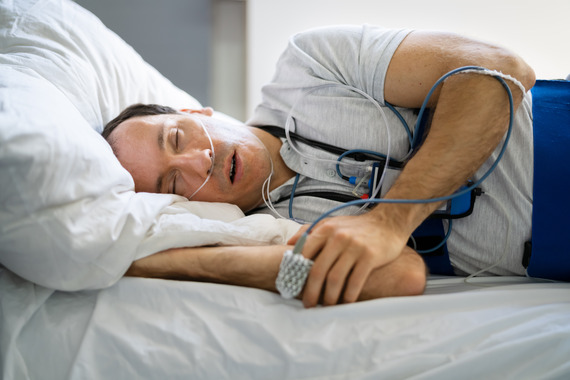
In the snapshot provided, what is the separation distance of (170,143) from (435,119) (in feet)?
2.19

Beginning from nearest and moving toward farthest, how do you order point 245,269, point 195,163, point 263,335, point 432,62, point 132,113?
1. point 263,335
2. point 245,269
3. point 432,62
4. point 195,163
5. point 132,113

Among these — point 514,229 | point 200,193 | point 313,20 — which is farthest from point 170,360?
point 313,20

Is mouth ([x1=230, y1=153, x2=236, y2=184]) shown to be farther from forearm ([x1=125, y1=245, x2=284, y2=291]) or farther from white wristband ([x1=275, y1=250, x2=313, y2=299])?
white wristband ([x1=275, y1=250, x2=313, y2=299])

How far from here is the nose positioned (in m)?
1.09

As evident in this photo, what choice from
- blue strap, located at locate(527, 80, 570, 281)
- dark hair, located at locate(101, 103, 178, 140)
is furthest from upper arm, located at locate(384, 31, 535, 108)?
dark hair, located at locate(101, 103, 178, 140)

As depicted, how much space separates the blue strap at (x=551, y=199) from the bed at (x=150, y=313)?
0.08 m

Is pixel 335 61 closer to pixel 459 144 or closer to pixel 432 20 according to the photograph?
pixel 459 144

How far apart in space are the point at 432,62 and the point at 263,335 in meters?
0.70

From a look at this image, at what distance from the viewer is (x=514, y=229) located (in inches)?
37.4

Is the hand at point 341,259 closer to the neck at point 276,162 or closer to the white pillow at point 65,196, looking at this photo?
the white pillow at point 65,196

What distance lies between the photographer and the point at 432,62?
97 cm

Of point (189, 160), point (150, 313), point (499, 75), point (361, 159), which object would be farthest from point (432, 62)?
point (150, 313)

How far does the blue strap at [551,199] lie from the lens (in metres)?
0.91

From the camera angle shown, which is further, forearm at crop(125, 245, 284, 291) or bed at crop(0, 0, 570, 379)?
forearm at crop(125, 245, 284, 291)
